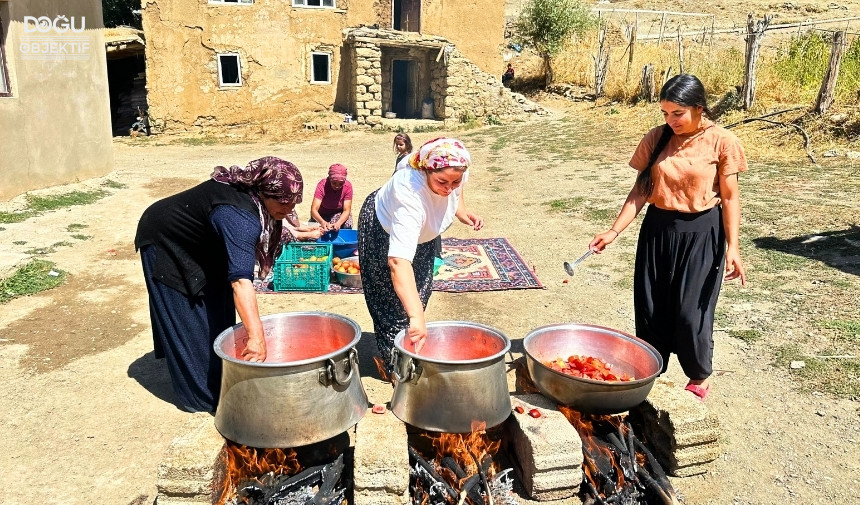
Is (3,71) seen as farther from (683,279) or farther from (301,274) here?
(683,279)

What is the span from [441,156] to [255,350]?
116cm

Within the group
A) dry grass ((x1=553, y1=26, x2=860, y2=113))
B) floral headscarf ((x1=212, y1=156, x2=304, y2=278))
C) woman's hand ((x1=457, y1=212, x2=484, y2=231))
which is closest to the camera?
floral headscarf ((x1=212, y1=156, x2=304, y2=278))

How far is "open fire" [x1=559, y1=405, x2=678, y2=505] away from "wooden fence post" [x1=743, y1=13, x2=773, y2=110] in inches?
473

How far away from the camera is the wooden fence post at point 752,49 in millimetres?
12109

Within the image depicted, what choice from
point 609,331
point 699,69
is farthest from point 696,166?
point 699,69

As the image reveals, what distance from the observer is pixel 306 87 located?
1759 cm

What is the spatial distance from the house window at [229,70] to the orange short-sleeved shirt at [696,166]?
16.1 m

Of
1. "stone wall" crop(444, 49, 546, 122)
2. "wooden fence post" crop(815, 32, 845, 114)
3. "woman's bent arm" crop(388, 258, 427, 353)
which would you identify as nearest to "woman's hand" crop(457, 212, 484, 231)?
"woman's bent arm" crop(388, 258, 427, 353)

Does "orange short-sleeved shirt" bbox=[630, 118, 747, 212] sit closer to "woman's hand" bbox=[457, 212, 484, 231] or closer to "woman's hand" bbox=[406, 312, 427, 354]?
"woman's hand" bbox=[457, 212, 484, 231]

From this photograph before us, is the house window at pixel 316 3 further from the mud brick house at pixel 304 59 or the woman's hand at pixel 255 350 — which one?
the woman's hand at pixel 255 350

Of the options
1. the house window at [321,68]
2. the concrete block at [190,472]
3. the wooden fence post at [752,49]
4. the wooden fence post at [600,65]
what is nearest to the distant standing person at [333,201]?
the concrete block at [190,472]

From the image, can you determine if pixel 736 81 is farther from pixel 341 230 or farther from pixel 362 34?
pixel 341 230

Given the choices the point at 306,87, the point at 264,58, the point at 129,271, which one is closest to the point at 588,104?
the point at 306,87

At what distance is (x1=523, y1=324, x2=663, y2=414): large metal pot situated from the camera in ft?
8.34
